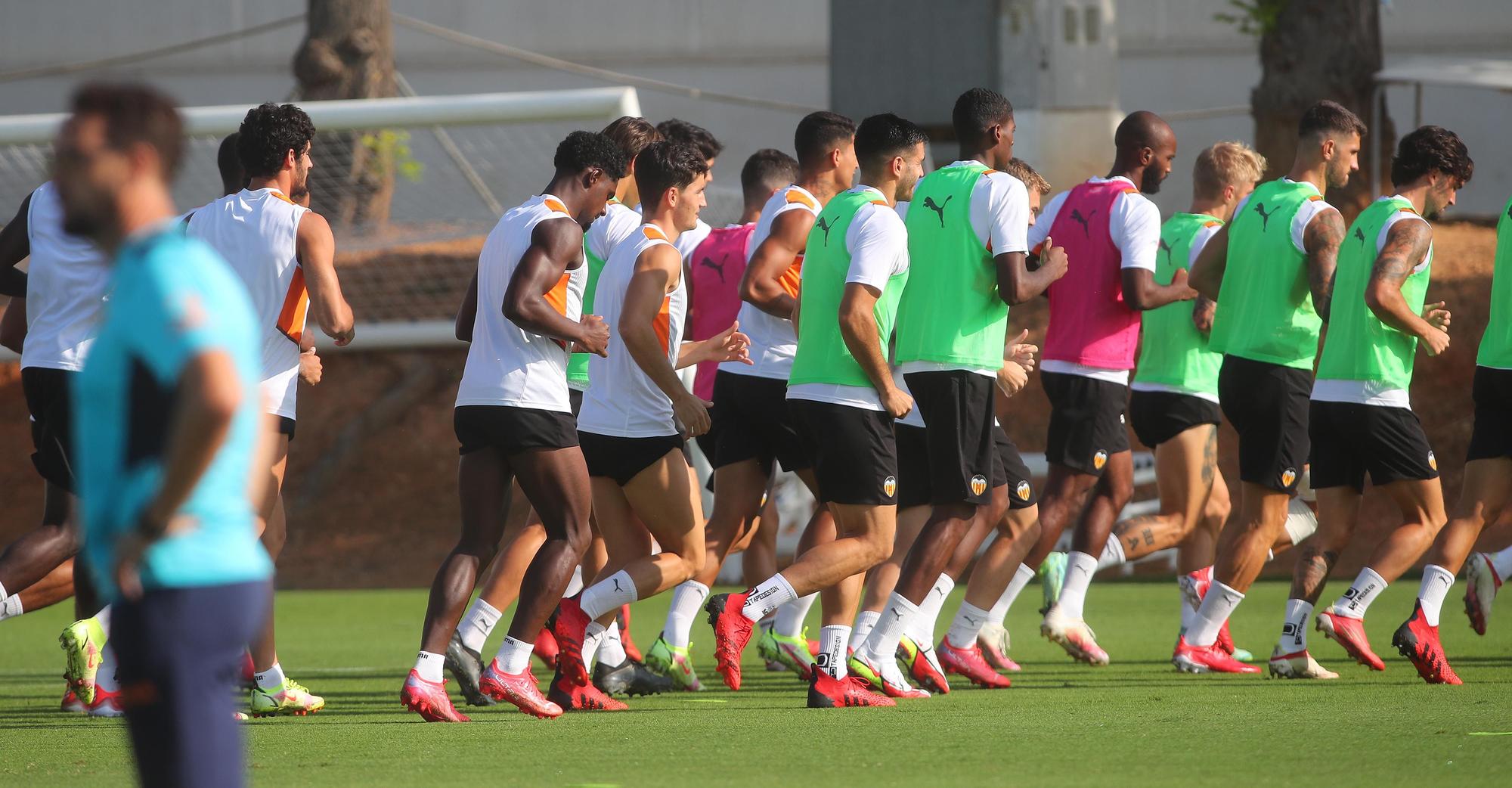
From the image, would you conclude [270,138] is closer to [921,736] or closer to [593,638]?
[593,638]

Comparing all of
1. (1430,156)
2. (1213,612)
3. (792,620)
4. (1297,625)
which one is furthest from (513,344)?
(1430,156)

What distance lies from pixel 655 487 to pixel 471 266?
41.4 ft

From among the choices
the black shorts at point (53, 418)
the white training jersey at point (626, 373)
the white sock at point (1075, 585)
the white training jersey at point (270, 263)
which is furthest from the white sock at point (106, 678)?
the white sock at point (1075, 585)

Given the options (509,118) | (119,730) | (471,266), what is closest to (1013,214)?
(119,730)

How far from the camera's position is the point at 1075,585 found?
873cm

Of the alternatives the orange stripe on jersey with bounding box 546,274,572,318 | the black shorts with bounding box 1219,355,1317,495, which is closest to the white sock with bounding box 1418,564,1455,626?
the black shorts with bounding box 1219,355,1317,495

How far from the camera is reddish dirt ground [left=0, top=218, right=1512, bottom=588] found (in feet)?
54.5

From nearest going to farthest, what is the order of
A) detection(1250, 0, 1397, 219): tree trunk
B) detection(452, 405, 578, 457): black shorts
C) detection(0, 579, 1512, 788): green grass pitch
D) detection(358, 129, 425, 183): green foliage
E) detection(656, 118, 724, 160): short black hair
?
detection(0, 579, 1512, 788): green grass pitch
detection(452, 405, 578, 457): black shorts
detection(656, 118, 724, 160): short black hair
detection(358, 129, 425, 183): green foliage
detection(1250, 0, 1397, 219): tree trunk

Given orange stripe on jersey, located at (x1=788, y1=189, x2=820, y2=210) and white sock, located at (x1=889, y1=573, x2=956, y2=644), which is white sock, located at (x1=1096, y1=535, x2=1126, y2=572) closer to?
white sock, located at (x1=889, y1=573, x2=956, y2=644)

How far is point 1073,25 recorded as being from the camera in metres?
16.7

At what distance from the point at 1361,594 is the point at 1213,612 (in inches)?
27.9

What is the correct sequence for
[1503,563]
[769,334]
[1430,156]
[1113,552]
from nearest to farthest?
1. [1430,156]
2. [1503,563]
3. [769,334]
4. [1113,552]

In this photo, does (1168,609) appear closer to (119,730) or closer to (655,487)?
(655,487)

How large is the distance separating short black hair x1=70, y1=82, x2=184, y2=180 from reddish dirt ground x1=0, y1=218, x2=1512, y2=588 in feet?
45.6
